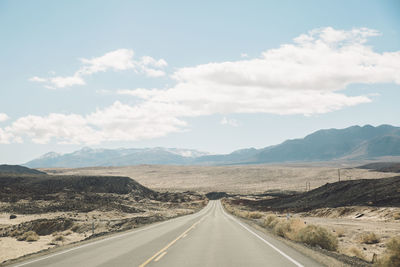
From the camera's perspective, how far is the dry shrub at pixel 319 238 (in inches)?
611

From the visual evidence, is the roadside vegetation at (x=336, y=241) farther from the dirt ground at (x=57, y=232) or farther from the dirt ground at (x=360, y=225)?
the dirt ground at (x=57, y=232)

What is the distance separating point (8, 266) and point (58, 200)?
48146 millimetres

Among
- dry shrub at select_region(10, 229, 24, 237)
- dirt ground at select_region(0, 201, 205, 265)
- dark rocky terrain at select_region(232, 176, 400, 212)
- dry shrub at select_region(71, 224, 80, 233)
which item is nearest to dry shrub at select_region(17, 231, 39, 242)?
dirt ground at select_region(0, 201, 205, 265)

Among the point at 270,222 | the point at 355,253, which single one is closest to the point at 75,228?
the point at 270,222

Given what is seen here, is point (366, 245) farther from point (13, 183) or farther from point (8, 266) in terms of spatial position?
point (13, 183)

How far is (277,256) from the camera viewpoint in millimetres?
12219

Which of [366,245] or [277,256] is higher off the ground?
[277,256]

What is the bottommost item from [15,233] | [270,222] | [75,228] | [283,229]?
[75,228]

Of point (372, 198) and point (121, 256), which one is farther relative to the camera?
point (372, 198)

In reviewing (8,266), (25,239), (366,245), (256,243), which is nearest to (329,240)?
(256,243)

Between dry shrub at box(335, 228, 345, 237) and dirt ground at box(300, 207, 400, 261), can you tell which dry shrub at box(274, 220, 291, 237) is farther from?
dry shrub at box(335, 228, 345, 237)

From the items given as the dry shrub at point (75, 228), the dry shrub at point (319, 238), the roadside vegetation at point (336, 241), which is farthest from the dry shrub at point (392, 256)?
the dry shrub at point (75, 228)

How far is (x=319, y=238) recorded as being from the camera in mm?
15859

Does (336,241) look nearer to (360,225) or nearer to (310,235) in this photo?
(310,235)
